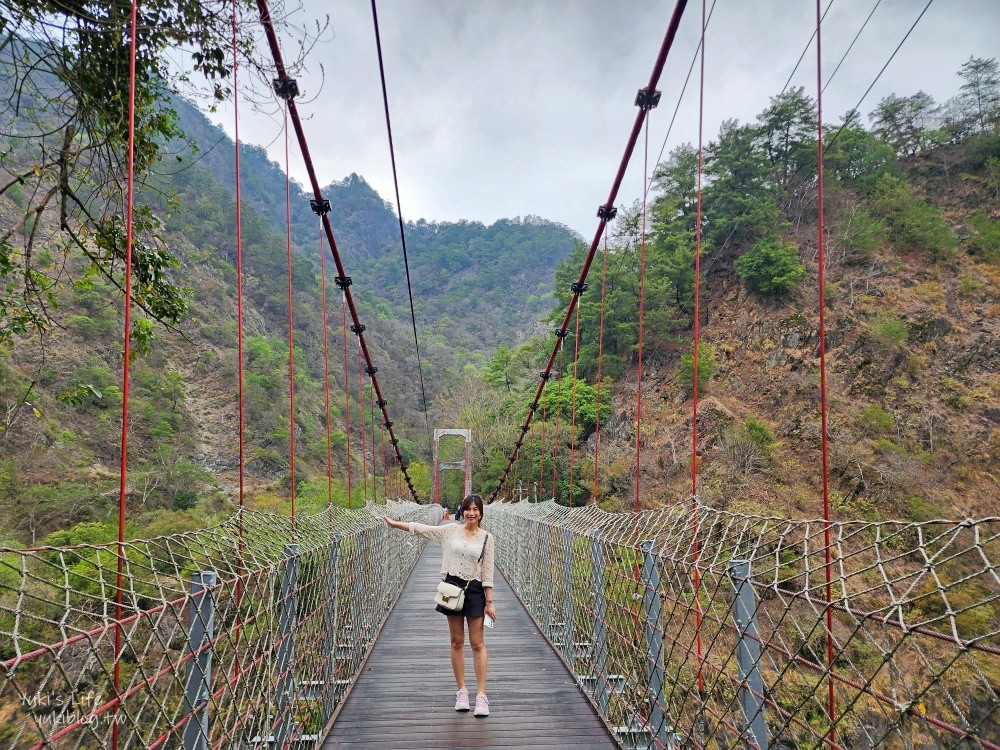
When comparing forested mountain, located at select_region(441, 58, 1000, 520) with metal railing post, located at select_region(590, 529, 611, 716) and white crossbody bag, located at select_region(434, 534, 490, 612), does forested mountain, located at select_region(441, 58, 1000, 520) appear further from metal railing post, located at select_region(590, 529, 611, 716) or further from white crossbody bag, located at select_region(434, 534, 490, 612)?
white crossbody bag, located at select_region(434, 534, 490, 612)

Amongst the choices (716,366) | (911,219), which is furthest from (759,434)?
(911,219)

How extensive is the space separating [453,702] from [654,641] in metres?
0.88

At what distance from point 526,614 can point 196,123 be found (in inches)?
1172

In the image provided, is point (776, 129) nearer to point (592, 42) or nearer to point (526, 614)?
point (592, 42)

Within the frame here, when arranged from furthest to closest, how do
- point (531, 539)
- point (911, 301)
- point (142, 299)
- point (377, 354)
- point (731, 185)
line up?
point (377, 354)
point (731, 185)
point (911, 301)
point (531, 539)
point (142, 299)

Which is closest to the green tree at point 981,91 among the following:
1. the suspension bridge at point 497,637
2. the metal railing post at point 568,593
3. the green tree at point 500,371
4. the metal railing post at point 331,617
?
the green tree at point 500,371

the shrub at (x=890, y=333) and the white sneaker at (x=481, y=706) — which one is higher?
the shrub at (x=890, y=333)

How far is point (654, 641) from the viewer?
156 centimetres

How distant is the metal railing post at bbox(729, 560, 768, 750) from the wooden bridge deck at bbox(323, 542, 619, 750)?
0.73 metres

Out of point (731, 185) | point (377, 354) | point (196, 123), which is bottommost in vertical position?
point (377, 354)

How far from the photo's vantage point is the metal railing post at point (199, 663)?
107 cm

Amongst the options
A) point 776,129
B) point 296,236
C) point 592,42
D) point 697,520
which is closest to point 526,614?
point 697,520

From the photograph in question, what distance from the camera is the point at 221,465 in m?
15.1

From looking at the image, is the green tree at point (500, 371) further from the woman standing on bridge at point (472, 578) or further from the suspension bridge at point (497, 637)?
the woman standing on bridge at point (472, 578)
